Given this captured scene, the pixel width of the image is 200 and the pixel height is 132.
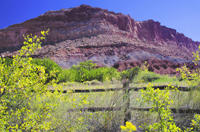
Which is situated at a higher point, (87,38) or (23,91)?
(87,38)

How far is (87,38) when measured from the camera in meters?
58.4

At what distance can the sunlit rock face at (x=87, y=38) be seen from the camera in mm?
44188

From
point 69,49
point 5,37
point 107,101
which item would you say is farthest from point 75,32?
point 107,101

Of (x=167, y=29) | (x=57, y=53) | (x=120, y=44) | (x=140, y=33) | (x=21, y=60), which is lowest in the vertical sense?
(x=21, y=60)

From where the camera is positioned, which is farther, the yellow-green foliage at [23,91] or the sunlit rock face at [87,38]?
the sunlit rock face at [87,38]

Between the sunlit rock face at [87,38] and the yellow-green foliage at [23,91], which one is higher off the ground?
the sunlit rock face at [87,38]

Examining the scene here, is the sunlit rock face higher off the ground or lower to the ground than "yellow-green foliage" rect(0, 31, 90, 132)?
higher

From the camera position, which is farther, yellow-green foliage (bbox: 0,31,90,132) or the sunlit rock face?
the sunlit rock face

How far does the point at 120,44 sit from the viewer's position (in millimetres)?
53000

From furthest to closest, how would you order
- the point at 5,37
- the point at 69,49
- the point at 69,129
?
the point at 5,37, the point at 69,49, the point at 69,129

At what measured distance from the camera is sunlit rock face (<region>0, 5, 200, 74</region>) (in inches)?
1740

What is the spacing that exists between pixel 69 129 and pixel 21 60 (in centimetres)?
164

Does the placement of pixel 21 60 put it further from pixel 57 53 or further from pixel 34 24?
pixel 34 24

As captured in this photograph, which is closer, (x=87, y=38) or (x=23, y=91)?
(x=23, y=91)
